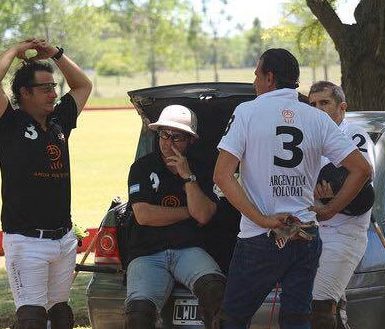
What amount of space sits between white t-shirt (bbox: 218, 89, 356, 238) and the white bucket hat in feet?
2.72

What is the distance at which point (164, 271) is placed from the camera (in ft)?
18.7

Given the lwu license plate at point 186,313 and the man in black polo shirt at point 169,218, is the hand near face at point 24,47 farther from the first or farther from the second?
the lwu license plate at point 186,313

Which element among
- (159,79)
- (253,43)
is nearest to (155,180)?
(159,79)

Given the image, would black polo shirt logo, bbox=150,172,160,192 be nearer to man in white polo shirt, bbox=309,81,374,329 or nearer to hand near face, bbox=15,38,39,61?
man in white polo shirt, bbox=309,81,374,329

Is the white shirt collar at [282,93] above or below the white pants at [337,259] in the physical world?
above

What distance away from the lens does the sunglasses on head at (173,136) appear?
5742 mm

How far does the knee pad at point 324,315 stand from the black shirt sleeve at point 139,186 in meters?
1.12

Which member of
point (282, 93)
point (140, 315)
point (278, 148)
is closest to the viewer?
point (278, 148)

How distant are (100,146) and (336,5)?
2609cm

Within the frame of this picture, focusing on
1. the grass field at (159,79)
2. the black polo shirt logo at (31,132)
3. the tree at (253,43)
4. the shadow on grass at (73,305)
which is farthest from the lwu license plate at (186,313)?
the tree at (253,43)

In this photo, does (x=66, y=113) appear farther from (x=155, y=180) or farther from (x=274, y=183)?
(x=274, y=183)

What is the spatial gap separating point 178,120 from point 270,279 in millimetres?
1271

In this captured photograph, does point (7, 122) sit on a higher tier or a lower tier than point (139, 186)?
higher

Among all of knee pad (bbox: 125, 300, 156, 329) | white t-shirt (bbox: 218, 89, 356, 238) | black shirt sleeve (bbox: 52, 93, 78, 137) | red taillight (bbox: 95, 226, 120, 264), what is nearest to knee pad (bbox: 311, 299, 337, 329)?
white t-shirt (bbox: 218, 89, 356, 238)
